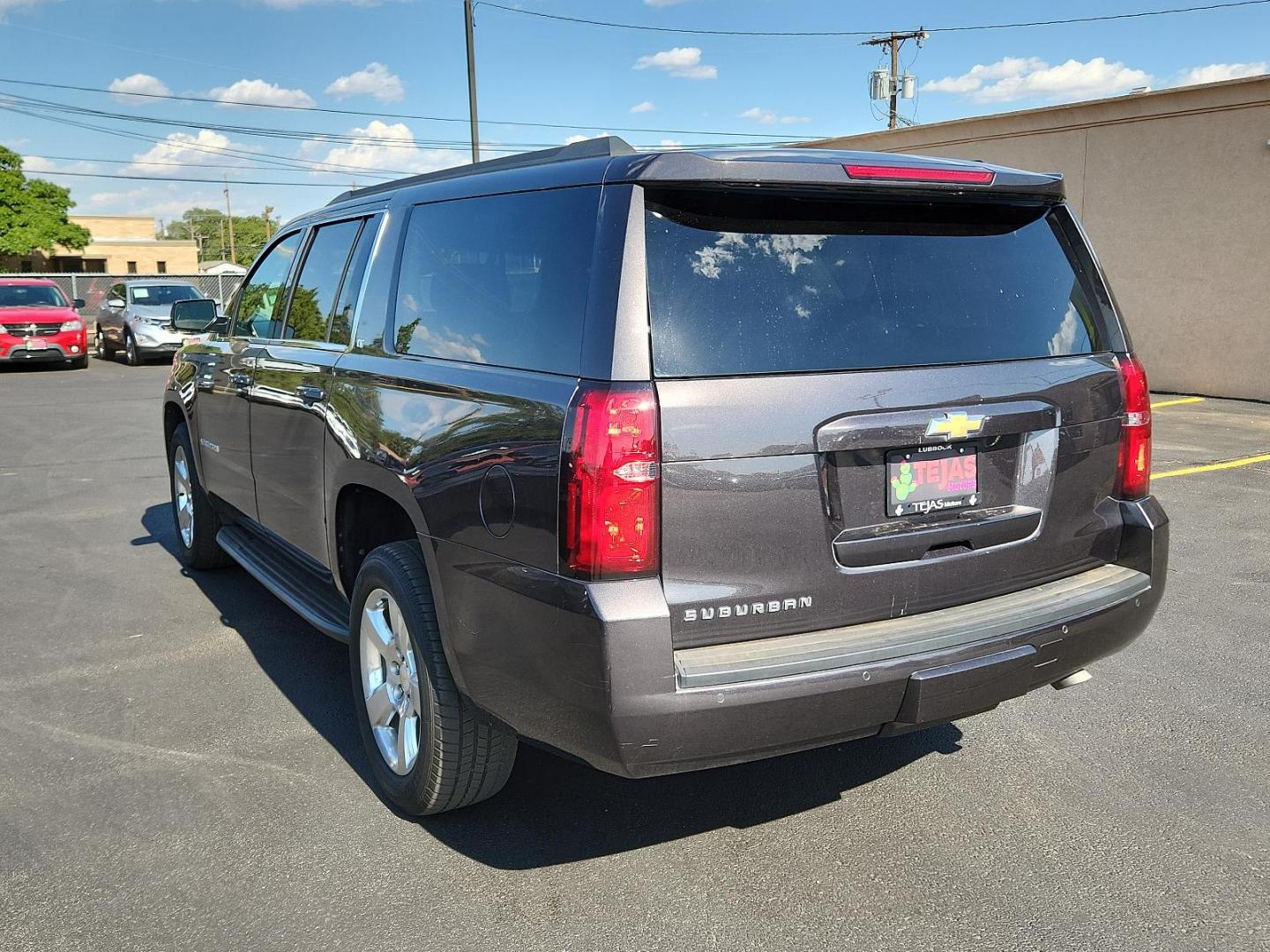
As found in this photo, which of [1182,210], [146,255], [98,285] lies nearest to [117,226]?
[146,255]

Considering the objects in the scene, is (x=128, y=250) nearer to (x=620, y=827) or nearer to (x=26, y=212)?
(x=26, y=212)

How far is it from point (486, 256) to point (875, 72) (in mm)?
34184

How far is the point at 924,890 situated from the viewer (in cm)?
304

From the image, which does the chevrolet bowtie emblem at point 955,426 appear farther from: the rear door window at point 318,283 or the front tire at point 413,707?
the rear door window at point 318,283

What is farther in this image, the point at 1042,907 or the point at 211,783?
the point at 211,783

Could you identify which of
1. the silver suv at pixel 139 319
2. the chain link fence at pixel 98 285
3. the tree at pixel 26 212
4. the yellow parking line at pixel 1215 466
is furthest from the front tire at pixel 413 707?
the tree at pixel 26 212

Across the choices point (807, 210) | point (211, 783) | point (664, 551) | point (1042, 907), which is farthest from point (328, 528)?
Result: point (1042, 907)

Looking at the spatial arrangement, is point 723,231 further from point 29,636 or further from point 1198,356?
point 1198,356

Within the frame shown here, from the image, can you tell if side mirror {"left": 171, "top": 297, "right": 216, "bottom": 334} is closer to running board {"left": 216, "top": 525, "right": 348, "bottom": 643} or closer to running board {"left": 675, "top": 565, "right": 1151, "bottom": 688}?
running board {"left": 216, "top": 525, "right": 348, "bottom": 643}

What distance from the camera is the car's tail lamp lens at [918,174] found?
9.44 ft

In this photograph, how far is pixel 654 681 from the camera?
2594 mm

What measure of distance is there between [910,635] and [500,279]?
5.00 feet

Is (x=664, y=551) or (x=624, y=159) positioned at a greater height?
(x=624, y=159)

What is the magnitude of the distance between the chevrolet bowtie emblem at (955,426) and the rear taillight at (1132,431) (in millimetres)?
708
